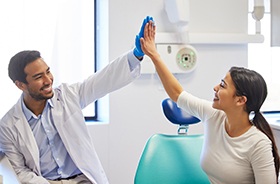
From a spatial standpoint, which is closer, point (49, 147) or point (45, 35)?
point (49, 147)

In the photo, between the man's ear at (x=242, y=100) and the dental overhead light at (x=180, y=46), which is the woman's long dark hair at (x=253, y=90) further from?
the dental overhead light at (x=180, y=46)

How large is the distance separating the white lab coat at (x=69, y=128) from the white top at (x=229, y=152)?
0.42m

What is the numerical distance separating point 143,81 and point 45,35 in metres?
0.73

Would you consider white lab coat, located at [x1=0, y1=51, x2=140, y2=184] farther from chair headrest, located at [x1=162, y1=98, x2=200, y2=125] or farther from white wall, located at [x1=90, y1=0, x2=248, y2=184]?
white wall, located at [x1=90, y1=0, x2=248, y2=184]

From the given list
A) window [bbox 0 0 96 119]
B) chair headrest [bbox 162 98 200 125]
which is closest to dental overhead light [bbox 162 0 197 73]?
window [bbox 0 0 96 119]

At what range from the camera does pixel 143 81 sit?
277 centimetres

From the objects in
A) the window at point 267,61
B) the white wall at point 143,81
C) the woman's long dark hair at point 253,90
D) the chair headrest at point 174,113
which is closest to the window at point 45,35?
the white wall at point 143,81

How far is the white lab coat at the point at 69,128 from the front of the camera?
6.33 ft

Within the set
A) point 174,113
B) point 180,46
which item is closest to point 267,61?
point 180,46

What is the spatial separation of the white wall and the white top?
0.92 metres

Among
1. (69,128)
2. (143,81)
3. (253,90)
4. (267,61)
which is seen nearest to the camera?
(253,90)

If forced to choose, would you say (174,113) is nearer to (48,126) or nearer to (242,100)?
(242,100)

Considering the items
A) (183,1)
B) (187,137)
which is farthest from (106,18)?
(187,137)

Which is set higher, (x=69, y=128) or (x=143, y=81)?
(x=143, y=81)
